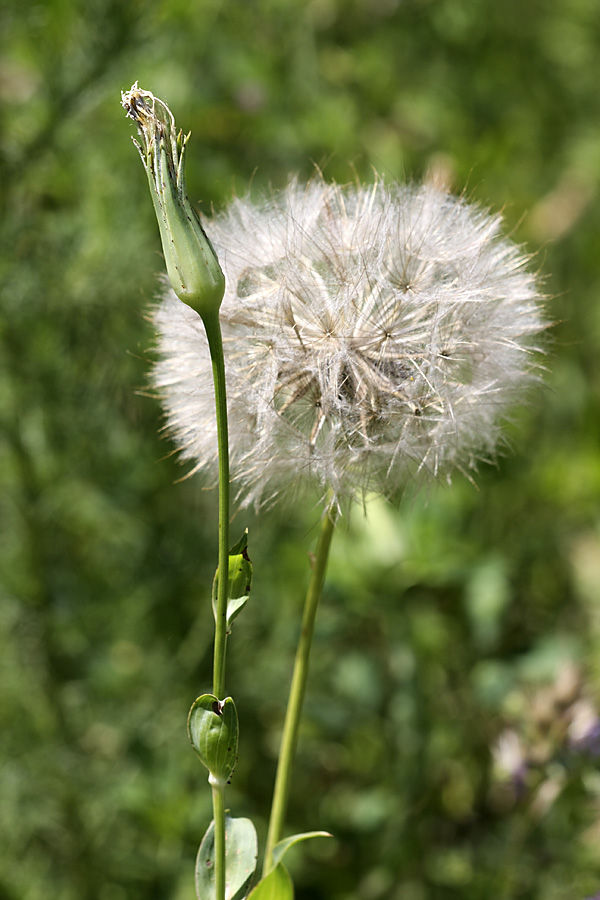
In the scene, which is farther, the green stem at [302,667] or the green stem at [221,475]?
the green stem at [302,667]

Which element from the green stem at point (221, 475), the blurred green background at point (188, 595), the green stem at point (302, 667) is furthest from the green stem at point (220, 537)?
the blurred green background at point (188, 595)

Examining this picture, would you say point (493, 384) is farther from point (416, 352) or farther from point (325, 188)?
point (325, 188)

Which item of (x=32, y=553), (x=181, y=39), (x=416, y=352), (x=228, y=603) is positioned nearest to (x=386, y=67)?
(x=181, y=39)

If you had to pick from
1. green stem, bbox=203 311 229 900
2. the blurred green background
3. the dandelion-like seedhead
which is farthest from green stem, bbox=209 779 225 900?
the blurred green background

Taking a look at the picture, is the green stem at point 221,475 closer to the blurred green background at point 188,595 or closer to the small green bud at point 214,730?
the small green bud at point 214,730

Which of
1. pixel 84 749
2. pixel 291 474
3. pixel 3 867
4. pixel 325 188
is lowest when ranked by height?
pixel 3 867

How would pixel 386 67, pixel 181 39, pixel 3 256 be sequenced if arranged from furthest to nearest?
pixel 386 67 → pixel 181 39 → pixel 3 256

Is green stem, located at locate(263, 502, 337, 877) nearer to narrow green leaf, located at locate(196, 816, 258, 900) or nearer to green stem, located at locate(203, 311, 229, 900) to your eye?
narrow green leaf, located at locate(196, 816, 258, 900)

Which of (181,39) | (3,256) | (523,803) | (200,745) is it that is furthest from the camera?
(181,39)
